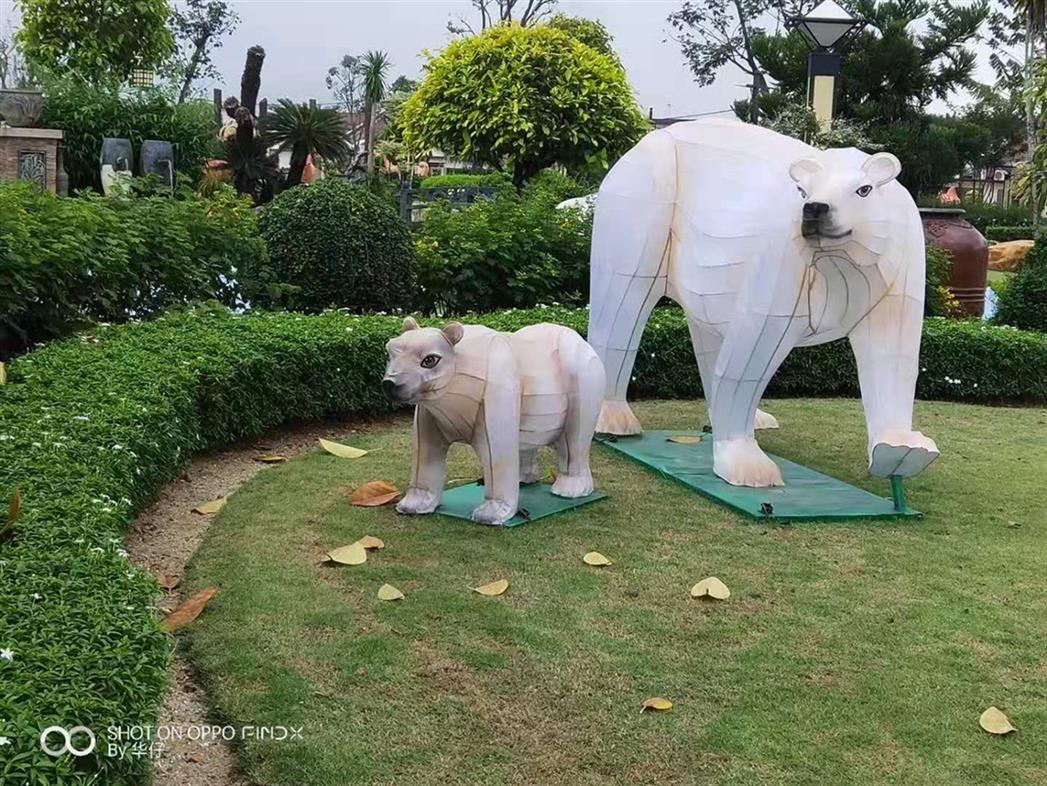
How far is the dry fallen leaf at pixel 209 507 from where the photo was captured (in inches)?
191

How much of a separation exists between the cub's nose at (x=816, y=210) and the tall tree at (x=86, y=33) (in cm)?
2050

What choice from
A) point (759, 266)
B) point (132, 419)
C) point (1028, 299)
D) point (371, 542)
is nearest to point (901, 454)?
point (759, 266)

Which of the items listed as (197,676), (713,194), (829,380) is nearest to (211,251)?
(713,194)

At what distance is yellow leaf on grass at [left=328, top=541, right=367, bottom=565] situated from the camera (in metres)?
4.16

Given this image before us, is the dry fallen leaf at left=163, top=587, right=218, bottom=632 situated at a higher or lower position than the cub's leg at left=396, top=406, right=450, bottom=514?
lower

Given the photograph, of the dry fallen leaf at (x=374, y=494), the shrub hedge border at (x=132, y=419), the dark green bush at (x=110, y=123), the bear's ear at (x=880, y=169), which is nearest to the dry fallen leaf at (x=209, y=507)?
the shrub hedge border at (x=132, y=419)

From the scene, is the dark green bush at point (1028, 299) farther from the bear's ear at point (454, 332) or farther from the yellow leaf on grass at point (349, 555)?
the yellow leaf on grass at point (349, 555)

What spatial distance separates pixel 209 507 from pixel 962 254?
9282 mm

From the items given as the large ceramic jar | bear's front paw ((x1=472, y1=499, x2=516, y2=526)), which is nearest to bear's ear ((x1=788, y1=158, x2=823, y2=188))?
bear's front paw ((x1=472, y1=499, x2=516, y2=526))

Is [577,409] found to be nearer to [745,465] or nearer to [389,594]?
[745,465]

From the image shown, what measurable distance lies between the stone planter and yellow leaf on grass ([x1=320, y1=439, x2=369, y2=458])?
38.5 feet

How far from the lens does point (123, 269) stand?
690 cm

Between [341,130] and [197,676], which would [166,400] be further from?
[341,130]

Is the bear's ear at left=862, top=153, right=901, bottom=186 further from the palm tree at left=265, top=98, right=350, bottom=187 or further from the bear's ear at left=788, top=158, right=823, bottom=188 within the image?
the palm tree at left=265, top=98, right=350, bottom=187
